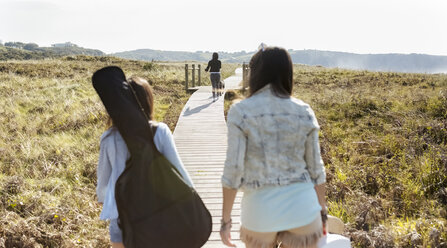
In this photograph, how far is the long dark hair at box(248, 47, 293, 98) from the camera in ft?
6.31

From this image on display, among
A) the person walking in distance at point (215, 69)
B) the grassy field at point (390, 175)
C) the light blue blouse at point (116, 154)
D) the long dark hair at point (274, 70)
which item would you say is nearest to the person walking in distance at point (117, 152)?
the light blue blouse at point (116, 154)

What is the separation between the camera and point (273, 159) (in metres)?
1.86

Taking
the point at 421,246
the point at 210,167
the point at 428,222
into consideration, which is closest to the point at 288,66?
the point at 421,246

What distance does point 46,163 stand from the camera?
7.39 metres

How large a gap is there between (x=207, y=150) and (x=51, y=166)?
11.1 feet

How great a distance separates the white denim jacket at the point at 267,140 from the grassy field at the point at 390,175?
9.05 ft

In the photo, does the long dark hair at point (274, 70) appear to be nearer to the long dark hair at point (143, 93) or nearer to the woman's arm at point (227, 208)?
the woman's arm at point (227, 208)

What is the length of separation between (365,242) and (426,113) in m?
7.85

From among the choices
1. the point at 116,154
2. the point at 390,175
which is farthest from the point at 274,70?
the point at 390,175

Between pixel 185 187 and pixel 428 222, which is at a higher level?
pixel 185 187

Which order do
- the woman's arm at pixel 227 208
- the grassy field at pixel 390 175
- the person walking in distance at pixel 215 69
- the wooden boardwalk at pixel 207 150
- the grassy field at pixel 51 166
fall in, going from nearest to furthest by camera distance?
1. the woman's arm at pixel 227 208
2. the grassy field at pixel 390 175
3. the grassy field at pixel 51 166
4. the wooden boardwalk at pixel 207 150
5. the person walking in distance at pixel 215 69

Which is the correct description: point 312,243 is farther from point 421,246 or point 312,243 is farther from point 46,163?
point 46,163

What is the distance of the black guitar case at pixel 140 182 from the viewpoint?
210cm

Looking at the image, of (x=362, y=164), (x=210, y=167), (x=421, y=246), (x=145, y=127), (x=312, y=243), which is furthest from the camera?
(x=362, y=164)
